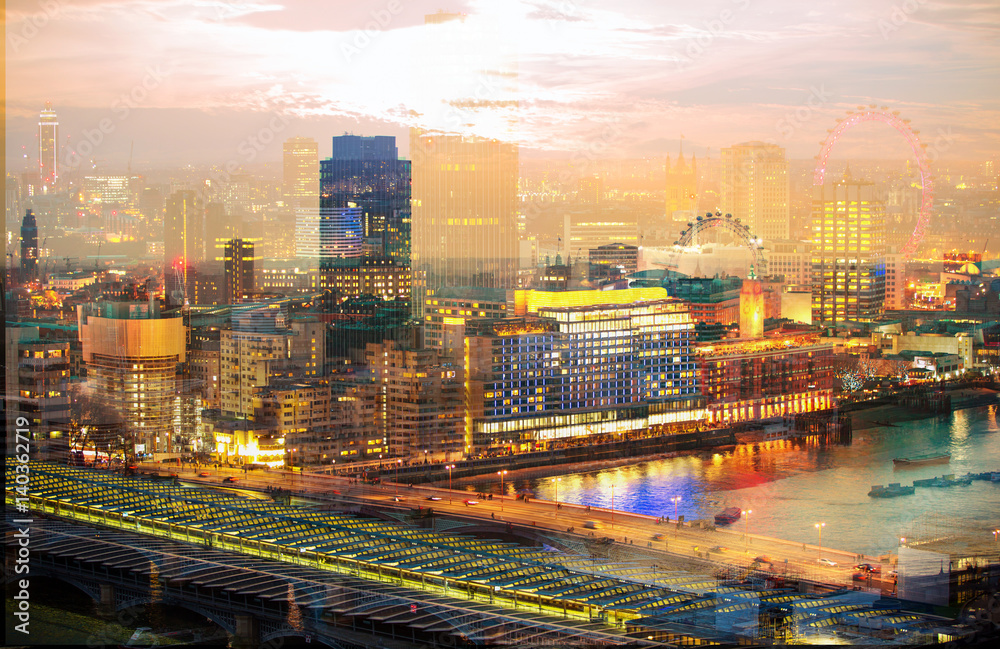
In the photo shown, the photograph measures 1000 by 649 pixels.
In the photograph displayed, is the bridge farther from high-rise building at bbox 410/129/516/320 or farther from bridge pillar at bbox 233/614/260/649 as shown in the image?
high-rise building at bbox 410/129/516/320

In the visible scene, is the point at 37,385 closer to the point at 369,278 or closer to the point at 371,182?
the point at 369,278

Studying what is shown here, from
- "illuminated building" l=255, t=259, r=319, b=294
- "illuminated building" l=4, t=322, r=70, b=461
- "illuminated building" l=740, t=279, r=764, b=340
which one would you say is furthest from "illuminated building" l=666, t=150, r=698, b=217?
"illuminated building" l=4, t=322, r=70, b=461

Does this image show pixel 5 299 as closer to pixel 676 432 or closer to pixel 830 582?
pixel 676 432

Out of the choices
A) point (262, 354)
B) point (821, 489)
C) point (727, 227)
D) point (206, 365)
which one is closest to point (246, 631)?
point (821, 489)

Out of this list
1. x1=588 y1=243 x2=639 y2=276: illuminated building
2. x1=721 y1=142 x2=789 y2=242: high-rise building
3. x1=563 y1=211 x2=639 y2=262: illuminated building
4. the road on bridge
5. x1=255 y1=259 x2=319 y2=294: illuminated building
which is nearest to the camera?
the road on bridge

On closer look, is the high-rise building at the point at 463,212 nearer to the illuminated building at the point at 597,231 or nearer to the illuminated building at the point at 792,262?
the illuminated building at the point at 597,231

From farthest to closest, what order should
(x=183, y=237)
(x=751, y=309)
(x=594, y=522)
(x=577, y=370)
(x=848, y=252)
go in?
(x=848, y=252) < (x=183, y=237) < (x=751, y=309) < (x=577, y=370) < (x=594, y=522)
